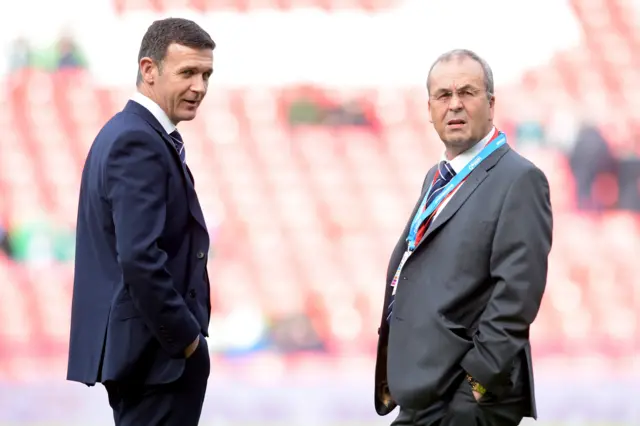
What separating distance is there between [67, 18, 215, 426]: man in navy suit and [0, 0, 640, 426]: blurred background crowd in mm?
4645

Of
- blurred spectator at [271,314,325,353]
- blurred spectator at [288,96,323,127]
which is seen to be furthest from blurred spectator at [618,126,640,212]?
blurred spectator at [271,314,325,353]

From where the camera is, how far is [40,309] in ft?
26.0

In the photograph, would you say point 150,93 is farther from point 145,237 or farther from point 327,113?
point 327,113

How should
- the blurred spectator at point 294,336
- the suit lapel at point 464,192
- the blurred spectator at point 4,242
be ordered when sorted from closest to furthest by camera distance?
the suit lapel at point 464,192 → the blurred spectator at point 294,336 → the blurred spectator at point 4,242

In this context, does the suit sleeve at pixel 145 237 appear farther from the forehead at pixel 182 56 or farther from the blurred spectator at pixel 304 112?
the blurred spectator at pixel 304 112

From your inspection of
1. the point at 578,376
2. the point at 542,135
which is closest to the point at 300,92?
the point at 542,135

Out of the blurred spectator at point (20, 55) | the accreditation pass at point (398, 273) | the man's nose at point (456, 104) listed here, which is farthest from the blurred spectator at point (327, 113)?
the man's nose at point (456, 104)

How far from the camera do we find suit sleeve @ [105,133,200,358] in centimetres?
245

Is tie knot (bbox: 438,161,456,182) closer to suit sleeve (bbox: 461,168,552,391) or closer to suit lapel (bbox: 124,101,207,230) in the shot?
suit sleeve (bbox: 461,168,552,391)

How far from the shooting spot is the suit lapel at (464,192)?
8.36 ft

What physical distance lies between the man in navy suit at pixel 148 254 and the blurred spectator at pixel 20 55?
664 centimetres

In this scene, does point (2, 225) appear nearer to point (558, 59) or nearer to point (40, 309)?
point (40, 309)

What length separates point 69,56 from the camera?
29.9 feet

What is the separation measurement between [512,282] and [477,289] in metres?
0.11
